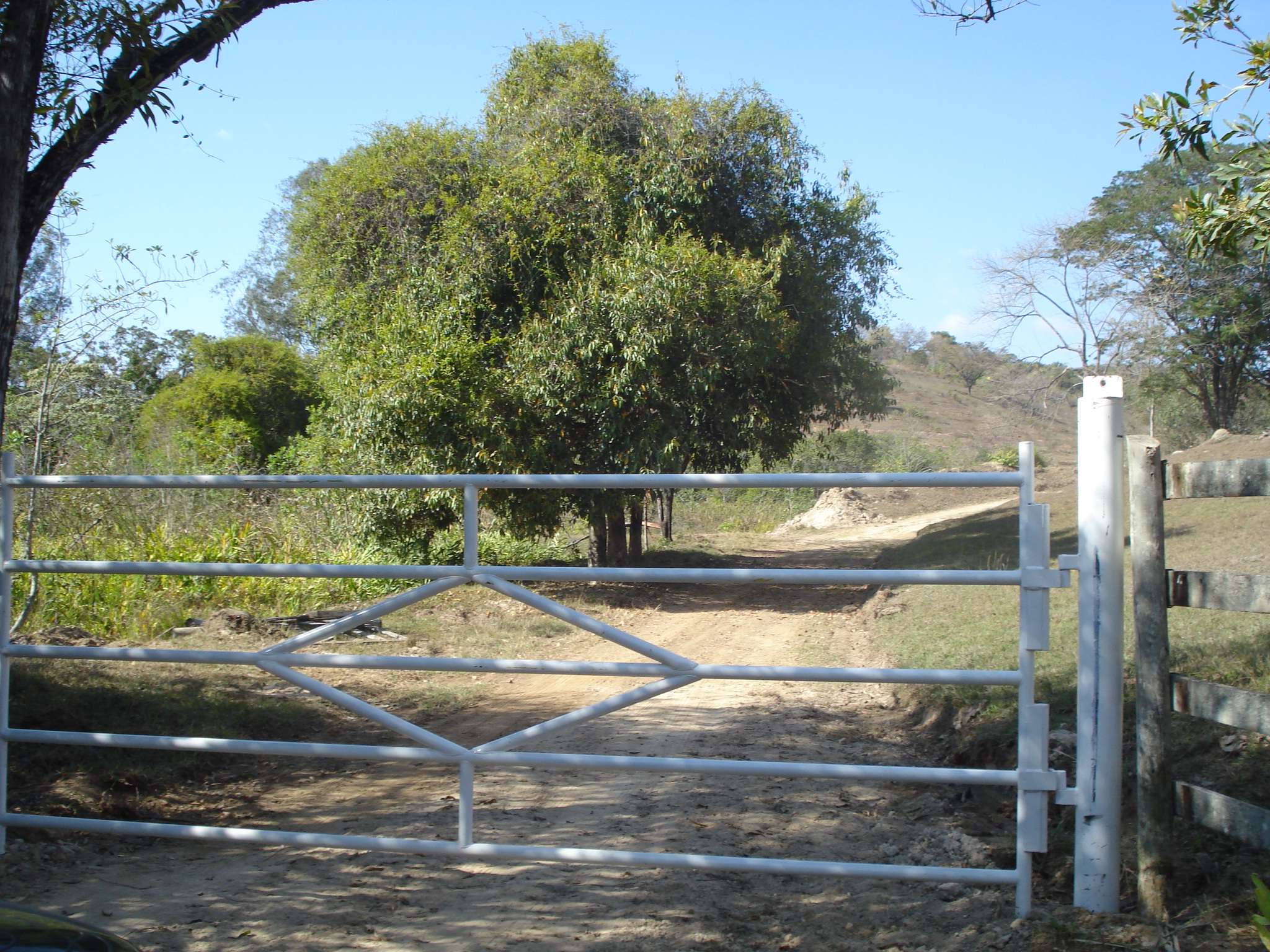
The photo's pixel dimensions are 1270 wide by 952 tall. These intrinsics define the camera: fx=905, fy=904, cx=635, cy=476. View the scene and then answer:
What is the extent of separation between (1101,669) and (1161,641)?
294 mm

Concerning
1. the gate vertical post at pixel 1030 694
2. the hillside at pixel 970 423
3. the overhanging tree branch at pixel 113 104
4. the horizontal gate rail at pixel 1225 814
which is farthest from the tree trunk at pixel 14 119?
the hillside at pixel 970 423

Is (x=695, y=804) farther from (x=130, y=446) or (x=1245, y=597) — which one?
(x=130, y=446)

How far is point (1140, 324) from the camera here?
25578 mm

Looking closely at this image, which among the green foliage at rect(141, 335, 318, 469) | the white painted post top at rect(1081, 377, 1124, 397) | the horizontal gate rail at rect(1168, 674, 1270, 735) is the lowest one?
the horizontal gate rail at rect(1168, 674, 1270, 735)

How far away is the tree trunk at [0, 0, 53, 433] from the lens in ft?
12.0

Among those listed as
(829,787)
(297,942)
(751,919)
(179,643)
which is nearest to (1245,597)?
(751,919)

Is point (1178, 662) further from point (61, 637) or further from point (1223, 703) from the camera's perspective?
point (61, 637)

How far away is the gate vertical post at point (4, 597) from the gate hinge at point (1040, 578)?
387 centimetres

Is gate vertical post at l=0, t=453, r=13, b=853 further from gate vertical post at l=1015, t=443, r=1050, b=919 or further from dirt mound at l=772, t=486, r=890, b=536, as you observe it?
dirt mound at l=772, t=486, r=890, b=536

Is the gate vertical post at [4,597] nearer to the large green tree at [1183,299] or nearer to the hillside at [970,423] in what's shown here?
the large green tree at [1183,299]

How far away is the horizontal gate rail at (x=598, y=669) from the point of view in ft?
9.78

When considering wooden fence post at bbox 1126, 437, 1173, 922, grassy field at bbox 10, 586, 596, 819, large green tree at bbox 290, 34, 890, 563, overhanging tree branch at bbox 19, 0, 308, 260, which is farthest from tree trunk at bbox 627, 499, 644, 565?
wooden fence post at bbox 1126, 437, 1173, 922

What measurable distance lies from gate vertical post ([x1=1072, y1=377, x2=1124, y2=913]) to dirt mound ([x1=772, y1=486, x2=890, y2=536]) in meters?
26.2

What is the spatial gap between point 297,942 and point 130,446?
10997 mm
